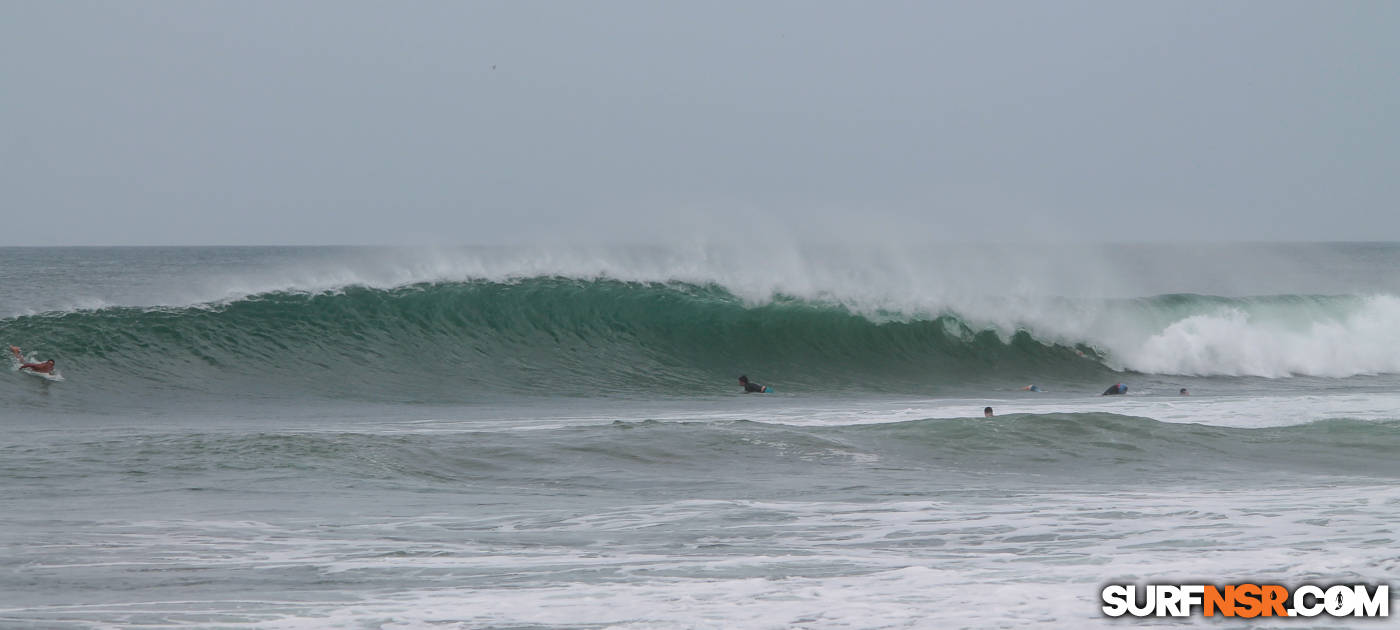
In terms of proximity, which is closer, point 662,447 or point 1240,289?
point 662,447

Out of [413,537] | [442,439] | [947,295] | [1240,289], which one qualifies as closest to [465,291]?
[947,295]

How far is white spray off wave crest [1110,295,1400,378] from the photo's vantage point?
2298 cm

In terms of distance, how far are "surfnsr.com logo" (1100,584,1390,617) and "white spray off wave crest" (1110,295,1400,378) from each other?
1790 centimetres

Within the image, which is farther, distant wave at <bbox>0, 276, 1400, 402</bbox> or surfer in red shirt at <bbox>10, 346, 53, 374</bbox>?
distant wave at <bbox>0, 276, 1400, 402</bbox>

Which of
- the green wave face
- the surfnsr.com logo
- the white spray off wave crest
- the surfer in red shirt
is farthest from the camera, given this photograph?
the white spray off wave crest

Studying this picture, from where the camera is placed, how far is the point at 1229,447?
11.4 m

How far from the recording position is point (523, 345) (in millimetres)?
20250

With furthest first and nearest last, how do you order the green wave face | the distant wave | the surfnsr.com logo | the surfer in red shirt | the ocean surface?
the distant wave → the green wave face → the surfer in red shirt → the ocean surface → the surfnsr.com logo

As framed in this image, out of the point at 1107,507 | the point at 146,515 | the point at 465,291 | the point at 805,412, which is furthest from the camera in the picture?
the point at 465,291

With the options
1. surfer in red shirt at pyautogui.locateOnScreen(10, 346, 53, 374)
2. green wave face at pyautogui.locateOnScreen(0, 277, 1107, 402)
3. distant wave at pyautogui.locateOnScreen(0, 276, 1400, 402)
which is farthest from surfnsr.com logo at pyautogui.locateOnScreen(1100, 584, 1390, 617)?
surfer in red shirt at pyautogui.locateOnScreen(10, 346, 53, 374)

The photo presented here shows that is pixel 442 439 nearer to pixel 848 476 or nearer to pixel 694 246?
pixel 848 476

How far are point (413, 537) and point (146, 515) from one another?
5.99ft

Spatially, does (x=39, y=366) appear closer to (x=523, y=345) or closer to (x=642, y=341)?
(x=523, y=345)

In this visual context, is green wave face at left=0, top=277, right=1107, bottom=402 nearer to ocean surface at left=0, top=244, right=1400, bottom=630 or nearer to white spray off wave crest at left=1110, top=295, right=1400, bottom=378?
ocean surface at left=0, top=244, right=1400, bottom=630
